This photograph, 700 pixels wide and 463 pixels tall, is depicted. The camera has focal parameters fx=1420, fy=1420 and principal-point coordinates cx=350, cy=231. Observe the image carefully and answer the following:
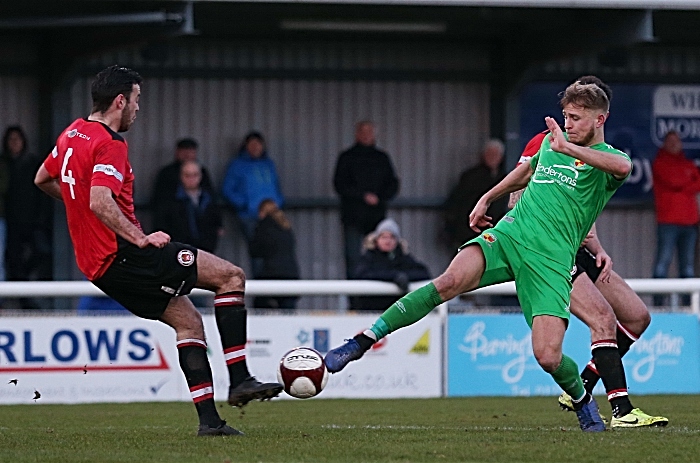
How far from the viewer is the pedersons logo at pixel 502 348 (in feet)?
40.0

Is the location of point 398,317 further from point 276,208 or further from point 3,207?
point 3,207

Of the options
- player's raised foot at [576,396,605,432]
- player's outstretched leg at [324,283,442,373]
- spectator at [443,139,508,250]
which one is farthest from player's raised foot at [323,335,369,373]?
spectator at [443,139,508,250]

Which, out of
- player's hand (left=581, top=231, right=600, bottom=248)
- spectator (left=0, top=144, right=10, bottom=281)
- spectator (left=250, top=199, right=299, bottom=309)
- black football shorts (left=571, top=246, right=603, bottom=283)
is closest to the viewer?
player's hand (left=581, top=231, right=600, bottom=248)

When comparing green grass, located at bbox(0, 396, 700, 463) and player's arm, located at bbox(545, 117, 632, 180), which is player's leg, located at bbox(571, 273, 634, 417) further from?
player's arm, located at bbox(545, 117, 632, 180)

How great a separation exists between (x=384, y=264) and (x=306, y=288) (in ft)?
3.96

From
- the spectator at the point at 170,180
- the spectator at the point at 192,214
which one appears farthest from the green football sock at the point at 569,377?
the spectator at the point at 170,180

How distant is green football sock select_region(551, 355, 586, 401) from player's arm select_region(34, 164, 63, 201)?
2810 mm

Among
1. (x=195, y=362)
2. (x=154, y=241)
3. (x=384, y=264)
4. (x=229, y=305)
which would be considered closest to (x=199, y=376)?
(x=195, y=362)

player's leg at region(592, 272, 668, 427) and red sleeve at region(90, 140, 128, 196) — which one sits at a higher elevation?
red sleeve at region(90, 140, 128, 196)

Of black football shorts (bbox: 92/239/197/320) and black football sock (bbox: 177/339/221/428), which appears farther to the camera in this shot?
black football sock (bbox: 177/339/221/428)

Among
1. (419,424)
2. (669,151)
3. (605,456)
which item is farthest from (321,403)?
(669,151)

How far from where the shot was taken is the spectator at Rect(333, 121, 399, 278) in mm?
15039

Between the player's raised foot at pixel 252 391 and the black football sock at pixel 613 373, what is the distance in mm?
1915

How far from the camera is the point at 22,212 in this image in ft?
47.5
